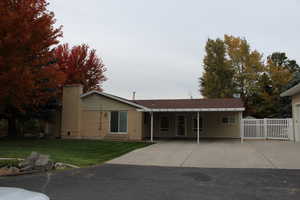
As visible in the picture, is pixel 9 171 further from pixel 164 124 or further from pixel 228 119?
pixel 228 119

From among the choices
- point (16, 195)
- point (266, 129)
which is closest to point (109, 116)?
point (266, 129)

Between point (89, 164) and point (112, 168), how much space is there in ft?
3.62

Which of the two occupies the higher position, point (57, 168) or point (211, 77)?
point (211, 77)

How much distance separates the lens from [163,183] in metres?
6.59

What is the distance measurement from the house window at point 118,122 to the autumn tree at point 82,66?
1357cm

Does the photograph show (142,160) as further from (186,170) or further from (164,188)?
(164,188)

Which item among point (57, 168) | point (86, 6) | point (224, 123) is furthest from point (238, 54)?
point (57, 168)

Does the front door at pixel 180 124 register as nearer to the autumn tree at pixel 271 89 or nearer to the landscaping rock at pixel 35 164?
the autumn tree at pixel 271 89

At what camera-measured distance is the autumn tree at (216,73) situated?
109 ft

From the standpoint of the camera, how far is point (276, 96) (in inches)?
1174

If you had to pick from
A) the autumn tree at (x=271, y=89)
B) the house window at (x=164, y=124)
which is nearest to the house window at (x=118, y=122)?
the house window at (x=164, y=124)

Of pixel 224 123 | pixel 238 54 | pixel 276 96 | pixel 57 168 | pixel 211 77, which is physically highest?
pixel 238 54

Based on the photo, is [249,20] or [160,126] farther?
[160,126]

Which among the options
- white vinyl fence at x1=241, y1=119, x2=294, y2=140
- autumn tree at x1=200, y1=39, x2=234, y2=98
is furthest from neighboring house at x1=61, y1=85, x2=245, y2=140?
autumn tree at x1=200, y1=39, x2=234, y2=98
